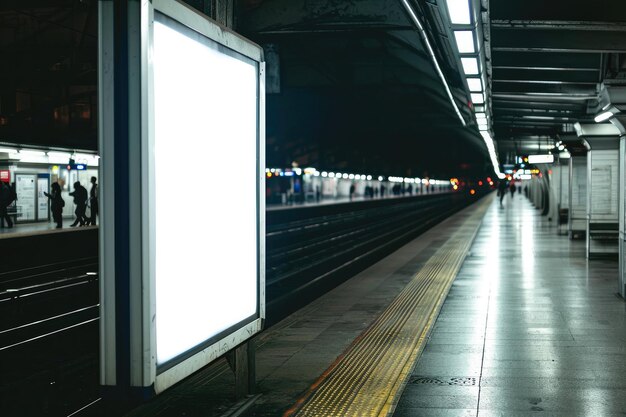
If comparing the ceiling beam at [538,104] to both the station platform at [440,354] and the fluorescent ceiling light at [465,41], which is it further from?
the fluorescent ceiling light at [465,41]

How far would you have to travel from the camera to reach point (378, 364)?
7.39 meters

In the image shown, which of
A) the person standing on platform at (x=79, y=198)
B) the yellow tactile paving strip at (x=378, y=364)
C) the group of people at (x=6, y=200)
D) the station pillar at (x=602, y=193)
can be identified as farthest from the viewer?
the person standing on platform at (x=79, y=198)

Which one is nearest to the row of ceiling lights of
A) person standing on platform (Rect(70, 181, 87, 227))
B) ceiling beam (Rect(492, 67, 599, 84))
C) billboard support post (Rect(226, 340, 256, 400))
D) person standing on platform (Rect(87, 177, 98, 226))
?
ceiling beam (Rect(492, 67, 599, 84))

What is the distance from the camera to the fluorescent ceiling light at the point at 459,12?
6.55m

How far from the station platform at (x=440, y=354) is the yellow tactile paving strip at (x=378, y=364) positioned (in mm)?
13

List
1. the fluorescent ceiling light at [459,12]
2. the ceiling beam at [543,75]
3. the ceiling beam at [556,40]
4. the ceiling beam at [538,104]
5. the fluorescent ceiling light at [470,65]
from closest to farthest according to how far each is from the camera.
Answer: the fluorescent ceiling light at [459,12]
the fluorescent ceiling light at [470,65]
the ceiling beam at [556,40]
the ceiling beam at [543,75]
the ceiling beam at [538,104]

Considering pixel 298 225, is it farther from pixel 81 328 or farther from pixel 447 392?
pixel 447 392

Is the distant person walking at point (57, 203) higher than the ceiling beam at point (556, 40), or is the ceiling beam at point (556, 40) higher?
the ceiling beam at point (556, 40)

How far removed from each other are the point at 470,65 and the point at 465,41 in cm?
145

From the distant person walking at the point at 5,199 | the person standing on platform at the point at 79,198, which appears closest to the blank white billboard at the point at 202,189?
the distant person walking at the point at 5,199

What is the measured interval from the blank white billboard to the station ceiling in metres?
1.04

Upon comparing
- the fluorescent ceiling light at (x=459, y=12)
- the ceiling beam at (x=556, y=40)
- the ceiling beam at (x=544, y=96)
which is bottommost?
the fluorescent ceiling light at (x=459, y=12)

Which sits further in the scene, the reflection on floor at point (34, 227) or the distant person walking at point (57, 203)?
the distant person walking at point (57, 203)

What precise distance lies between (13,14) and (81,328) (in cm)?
2441
